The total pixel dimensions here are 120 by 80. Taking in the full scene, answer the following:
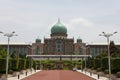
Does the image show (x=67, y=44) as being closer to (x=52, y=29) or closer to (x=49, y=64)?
(x=52, y=29)

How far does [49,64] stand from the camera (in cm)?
10150

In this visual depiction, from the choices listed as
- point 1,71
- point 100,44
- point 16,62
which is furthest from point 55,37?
point 1,71

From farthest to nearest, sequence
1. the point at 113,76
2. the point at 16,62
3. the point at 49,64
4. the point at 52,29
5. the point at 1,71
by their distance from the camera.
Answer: the point at 52,29 → the point at 49,64 → the point at 16,62 → the point at 1,71 → the point at 113,76

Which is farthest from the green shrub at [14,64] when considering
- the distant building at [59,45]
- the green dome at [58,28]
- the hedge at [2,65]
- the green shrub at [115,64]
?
the distant building at [59,45]

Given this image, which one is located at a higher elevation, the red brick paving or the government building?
the government building

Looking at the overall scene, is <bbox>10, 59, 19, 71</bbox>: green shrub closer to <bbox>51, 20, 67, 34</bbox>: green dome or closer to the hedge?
the hedge

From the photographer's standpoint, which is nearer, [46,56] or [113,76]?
[113,76]

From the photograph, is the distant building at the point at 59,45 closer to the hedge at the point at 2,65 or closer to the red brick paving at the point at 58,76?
the red brick paving at the point at 58,76

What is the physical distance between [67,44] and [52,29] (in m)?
9.38

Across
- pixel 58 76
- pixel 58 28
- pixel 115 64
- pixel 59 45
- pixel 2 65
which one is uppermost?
pixel 58 28

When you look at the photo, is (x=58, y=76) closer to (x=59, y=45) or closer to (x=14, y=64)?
(x=14, y=64)

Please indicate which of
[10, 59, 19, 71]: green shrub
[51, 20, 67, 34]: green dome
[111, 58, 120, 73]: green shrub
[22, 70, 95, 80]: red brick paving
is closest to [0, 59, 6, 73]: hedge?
[22, 70, 95, 80]: red brick paving

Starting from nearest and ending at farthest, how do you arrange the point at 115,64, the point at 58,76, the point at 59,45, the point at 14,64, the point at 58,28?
the point at 115,64 < the point at 58,76 < the point at 14,64 < the point at 58,28 < the point at 59,45

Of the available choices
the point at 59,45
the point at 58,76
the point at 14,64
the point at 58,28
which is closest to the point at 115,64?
the point at 58,76
